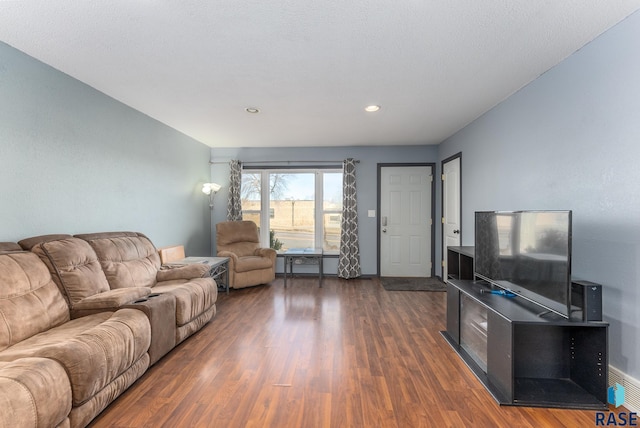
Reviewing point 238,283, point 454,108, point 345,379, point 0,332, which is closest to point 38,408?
point 0,332

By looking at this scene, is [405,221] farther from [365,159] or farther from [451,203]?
[365,159]

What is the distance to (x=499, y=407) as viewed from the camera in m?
1.84

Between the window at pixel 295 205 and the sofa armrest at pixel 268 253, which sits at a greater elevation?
the window at pixel 295 205

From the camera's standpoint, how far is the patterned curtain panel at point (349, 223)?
5312 mm

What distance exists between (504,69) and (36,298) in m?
3.94

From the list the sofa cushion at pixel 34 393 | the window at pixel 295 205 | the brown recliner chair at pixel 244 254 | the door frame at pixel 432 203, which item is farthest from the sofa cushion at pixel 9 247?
the door frame at pixel 432 203

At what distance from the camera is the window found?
5.57 meters

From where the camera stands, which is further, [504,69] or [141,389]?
[504,69]

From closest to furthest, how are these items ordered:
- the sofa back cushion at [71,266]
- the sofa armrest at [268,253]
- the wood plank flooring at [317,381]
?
the wood plank flooring at [317,381] < the sofa back cushion at [71,266] < the sofa armrest at [268,253]

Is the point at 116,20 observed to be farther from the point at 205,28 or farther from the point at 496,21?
the point at 496,21

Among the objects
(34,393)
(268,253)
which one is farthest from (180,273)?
(34,393)

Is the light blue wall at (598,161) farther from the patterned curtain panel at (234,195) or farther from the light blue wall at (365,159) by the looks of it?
the patterned curtain panel at (234,195)

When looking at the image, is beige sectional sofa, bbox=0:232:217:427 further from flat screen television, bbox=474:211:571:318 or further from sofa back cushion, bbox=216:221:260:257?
flat screen television, bbox=474:211:571:318

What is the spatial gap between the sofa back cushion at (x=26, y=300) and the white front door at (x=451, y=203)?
4.39m
